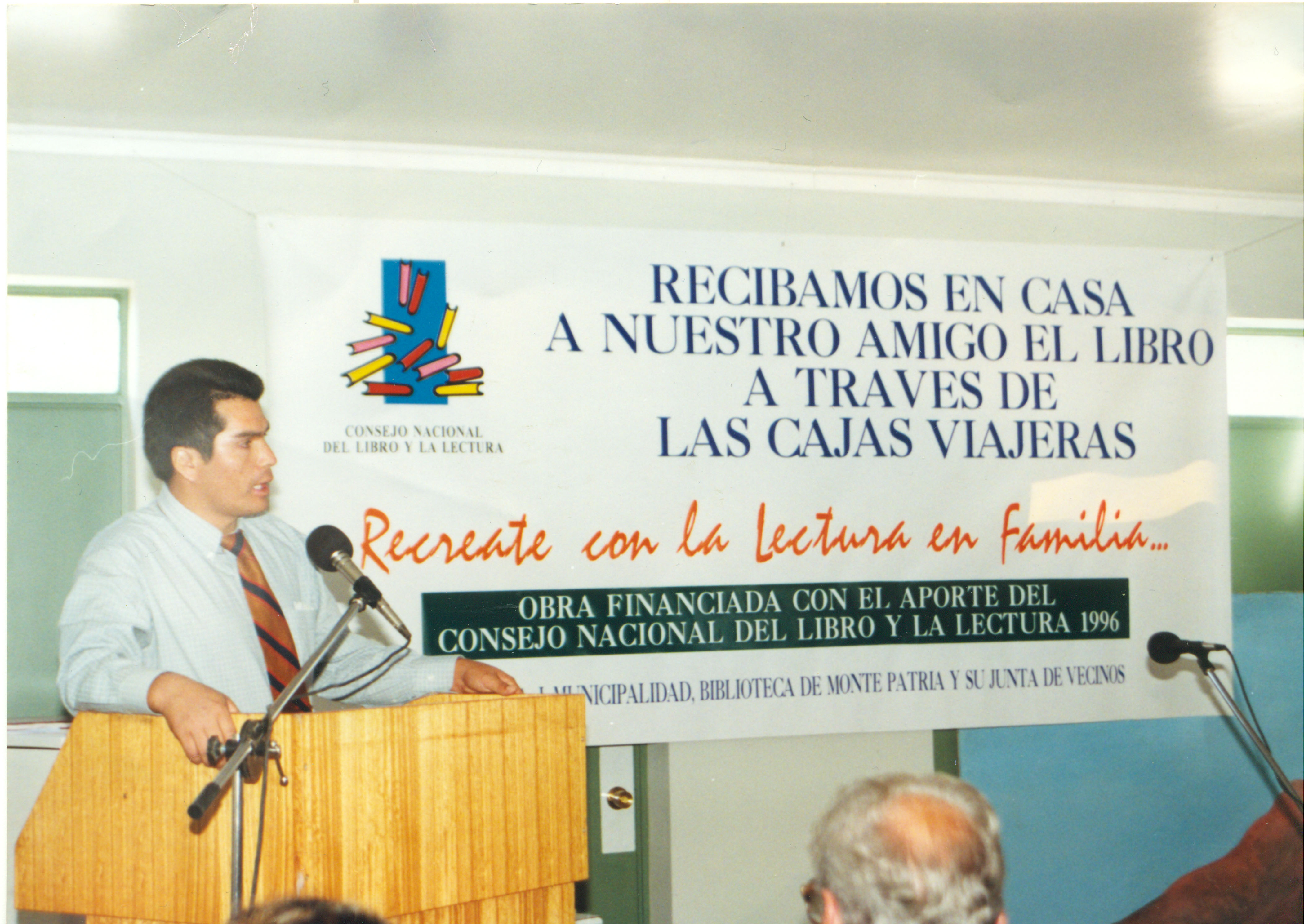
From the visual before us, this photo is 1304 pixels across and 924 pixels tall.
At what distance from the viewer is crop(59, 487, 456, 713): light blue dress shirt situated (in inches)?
98.5

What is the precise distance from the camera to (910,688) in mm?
3129

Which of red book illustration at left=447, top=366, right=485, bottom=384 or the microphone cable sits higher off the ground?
red book illustration at left=447, top=366, right=485, bottom=384

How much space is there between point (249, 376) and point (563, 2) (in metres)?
1.24

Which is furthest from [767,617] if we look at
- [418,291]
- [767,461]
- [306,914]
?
[306,914]

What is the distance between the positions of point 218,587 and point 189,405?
489 millimetres

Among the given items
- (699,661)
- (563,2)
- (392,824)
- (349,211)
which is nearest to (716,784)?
(699,661)

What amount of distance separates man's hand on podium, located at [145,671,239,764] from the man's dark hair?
3.33 ft

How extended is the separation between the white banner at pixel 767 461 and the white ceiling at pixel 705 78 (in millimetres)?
298

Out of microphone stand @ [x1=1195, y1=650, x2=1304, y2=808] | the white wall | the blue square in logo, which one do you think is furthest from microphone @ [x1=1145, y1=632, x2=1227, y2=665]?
the blue square in logo

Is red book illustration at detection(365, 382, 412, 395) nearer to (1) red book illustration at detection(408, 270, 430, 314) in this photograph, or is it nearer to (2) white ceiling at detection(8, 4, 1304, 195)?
(1) red book illustration at detection(408, 270, 430, 314)

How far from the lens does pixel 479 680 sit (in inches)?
96.1

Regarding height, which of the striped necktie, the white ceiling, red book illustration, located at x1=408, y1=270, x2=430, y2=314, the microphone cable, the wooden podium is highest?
the white ceiling

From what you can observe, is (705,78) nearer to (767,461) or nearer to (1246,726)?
(767,461)

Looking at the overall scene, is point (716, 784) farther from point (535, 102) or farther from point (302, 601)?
point (535, 102)
